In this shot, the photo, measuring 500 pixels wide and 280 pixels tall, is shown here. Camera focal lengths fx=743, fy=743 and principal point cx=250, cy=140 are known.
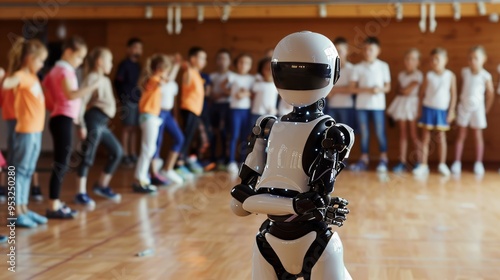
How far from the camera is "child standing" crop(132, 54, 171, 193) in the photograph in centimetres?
640

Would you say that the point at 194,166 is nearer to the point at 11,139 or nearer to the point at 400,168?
the point at 400,168

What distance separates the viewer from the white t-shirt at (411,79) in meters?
8.07

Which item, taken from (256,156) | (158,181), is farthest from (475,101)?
(256,156)

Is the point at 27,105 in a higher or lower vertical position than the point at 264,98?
higher

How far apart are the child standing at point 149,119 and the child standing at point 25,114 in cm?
166

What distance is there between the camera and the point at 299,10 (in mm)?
8203

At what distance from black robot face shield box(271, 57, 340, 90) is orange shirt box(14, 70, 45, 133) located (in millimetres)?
2762

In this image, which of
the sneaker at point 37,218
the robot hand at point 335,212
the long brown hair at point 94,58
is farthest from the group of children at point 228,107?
the robot hand at point 335,212

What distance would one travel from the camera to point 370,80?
7.96 m

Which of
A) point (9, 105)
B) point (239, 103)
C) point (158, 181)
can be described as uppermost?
point (9, 105)

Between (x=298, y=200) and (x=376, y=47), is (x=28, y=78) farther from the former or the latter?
(x=376, y=47)

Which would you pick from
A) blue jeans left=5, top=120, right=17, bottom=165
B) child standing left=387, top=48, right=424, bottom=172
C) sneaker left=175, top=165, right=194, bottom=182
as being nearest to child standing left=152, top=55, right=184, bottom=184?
sneaker left=175, top=165, right=194, bottom=182

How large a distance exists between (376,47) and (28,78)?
437 cm

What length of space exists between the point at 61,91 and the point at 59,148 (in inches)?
15.6
